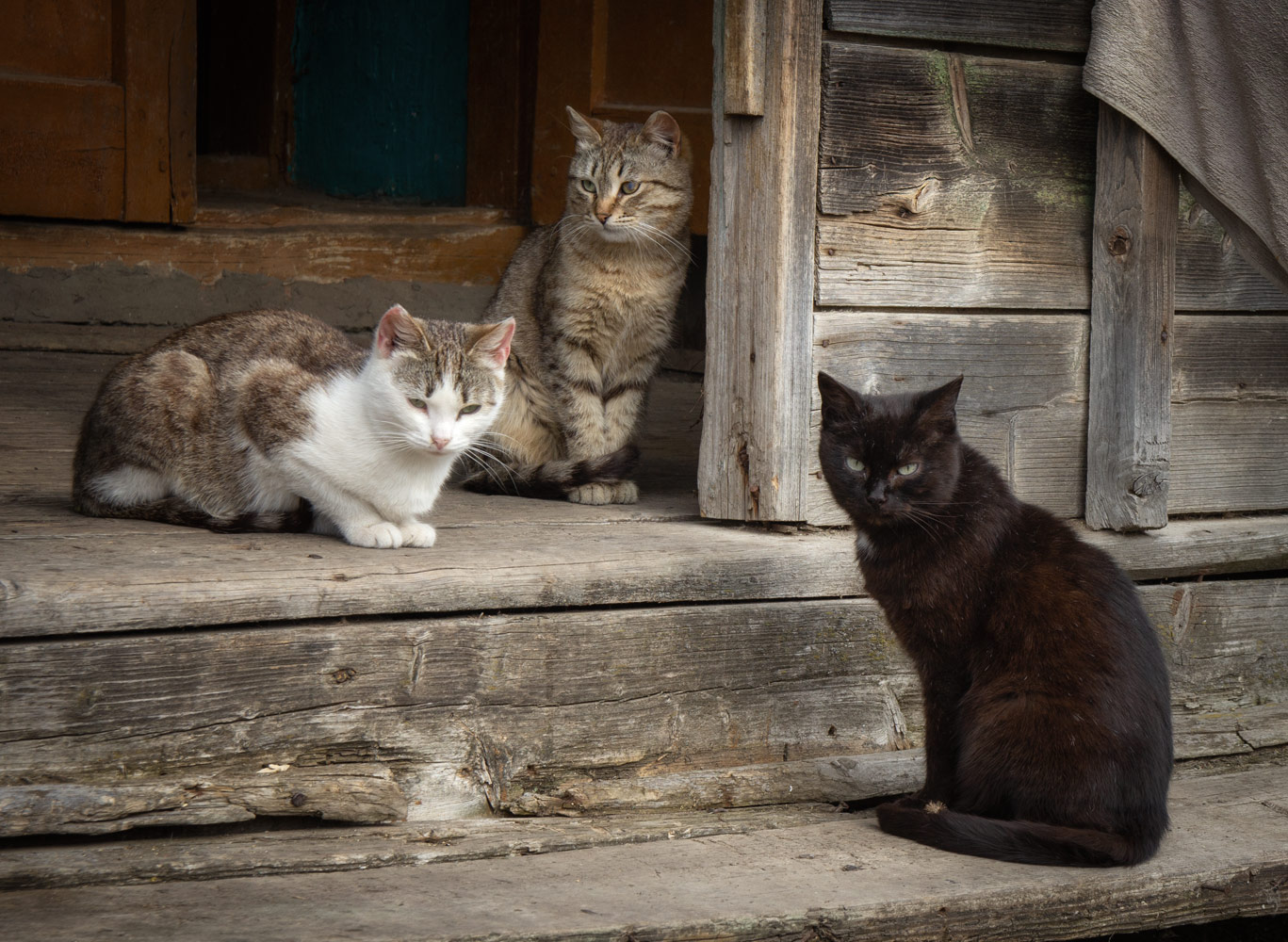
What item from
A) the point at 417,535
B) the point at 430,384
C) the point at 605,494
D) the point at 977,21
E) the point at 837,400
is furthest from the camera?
the point at 605,494

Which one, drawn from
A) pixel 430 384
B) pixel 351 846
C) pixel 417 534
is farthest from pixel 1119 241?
pixel 351 846

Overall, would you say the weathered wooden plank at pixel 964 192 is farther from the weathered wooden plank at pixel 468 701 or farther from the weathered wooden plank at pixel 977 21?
the weathered wooden plank at pixel 468 701

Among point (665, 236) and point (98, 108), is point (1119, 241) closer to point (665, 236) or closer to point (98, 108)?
point (665, 236)

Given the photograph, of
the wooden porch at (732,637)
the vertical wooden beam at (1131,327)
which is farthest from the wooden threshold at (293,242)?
the vertical wooden beam at (1131,327)

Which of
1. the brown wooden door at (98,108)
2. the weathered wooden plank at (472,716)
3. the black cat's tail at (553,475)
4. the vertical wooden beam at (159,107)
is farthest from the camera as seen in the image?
the vertical wooden beam at (159,107)

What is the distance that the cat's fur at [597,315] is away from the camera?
3.89 m

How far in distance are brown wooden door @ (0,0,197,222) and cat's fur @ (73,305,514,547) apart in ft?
7.40

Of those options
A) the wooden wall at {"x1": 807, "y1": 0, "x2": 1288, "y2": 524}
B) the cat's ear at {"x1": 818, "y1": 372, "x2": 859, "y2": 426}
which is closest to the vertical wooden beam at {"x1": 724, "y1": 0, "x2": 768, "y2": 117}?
the wooden wall at {"x1": 807, "y1": 0, "x2": 1288, "y2": 524}

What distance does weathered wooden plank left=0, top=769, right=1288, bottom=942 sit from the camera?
2135 mm

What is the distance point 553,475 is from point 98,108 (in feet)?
8.85

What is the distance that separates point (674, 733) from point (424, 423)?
922mm

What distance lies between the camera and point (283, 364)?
3.10 meters

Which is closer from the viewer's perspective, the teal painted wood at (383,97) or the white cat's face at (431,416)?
the white cat's face at (431,416)

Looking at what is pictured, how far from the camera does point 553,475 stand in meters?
3.80
